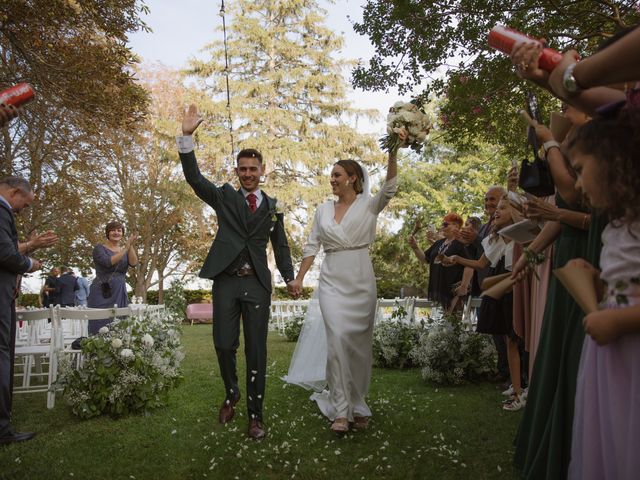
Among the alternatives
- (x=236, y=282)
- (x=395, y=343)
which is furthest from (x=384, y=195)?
(x=395, y=343)

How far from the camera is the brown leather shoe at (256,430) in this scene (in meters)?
4.37

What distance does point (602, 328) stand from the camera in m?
1.70

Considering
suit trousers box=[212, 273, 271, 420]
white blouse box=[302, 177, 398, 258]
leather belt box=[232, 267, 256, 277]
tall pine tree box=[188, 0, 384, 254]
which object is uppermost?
tall pine tree box=[188, 0, 384, 254]

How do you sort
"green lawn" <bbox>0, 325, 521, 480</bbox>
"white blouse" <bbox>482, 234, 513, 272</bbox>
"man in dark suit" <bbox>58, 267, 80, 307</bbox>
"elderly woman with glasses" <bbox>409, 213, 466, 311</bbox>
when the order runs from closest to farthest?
"green lawn" <bbox>0, 325, 521, 480</bbox> → "white blouse" <bbox>482, 234, 513, 272</bbox> → "elderly woman with glasses" <bbox>409, 213, 466, 311</bbox> → "man in dark suit" <bbox>58, 267, 80, 307</bbox>

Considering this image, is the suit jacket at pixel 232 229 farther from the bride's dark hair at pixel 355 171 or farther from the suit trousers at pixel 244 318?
the bride's dark hair at pixel 355 171

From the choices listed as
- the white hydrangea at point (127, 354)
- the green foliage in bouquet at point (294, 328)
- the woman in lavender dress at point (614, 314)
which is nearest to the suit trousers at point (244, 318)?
the white hydrangea at point (127, 354)

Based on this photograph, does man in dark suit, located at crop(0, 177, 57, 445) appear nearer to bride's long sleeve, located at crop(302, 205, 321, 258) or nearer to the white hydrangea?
the white hydrangea

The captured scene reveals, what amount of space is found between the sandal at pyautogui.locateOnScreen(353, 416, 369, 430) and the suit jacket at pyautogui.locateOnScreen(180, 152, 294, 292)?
1351 millimetres

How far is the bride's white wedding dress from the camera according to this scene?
4.75 meters

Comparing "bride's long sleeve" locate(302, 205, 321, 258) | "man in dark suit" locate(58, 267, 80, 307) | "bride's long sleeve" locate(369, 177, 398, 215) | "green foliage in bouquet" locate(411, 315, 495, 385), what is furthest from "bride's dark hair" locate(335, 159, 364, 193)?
"man in dark suit" locate(58, 267, 80, 307)

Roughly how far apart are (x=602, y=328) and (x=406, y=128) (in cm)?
328

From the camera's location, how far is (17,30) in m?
7.48

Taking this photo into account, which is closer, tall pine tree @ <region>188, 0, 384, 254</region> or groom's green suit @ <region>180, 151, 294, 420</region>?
groom's green suit @ <region>180, 151, 294, 420</region>

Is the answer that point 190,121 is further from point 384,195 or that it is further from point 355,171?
point 384,195
